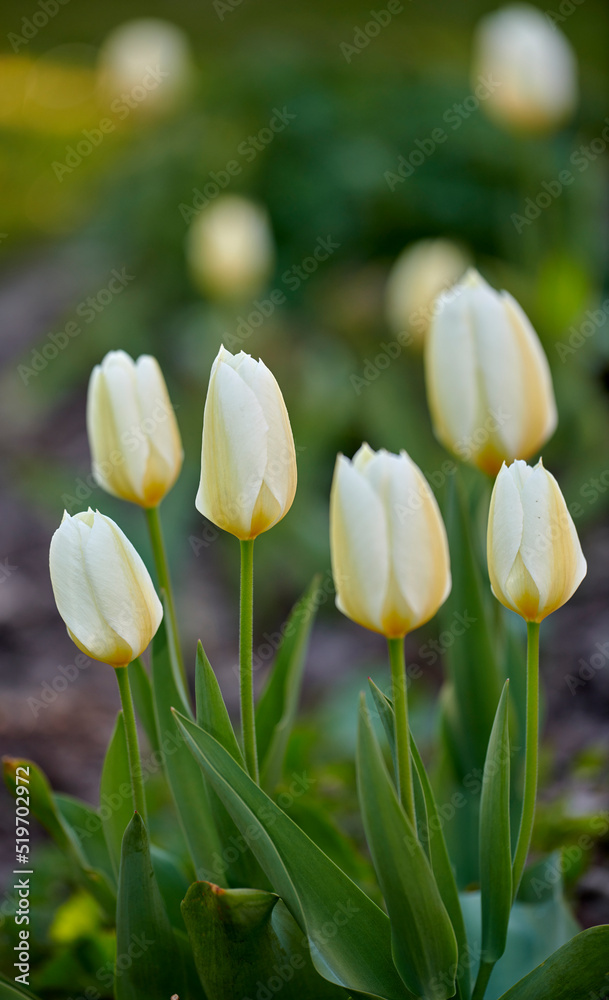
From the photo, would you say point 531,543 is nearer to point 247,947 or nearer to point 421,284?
point 247,947

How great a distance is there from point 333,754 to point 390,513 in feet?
4.78

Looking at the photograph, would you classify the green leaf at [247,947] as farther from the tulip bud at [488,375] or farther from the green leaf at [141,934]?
the tulip bud at [488,375]

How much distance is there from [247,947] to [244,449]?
520mm

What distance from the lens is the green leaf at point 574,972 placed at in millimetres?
898

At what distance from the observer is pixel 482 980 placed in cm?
99

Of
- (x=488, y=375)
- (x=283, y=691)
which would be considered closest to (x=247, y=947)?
(x=283, y=691)

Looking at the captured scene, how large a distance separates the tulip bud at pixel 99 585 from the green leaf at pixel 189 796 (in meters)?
0.18

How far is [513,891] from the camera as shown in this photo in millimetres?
956

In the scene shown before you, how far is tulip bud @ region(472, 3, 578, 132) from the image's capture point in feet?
10.5

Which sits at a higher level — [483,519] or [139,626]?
[139,626]

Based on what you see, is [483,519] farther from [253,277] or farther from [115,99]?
[115,99]

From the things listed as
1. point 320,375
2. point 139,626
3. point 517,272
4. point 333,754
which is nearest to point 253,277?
point 320,375

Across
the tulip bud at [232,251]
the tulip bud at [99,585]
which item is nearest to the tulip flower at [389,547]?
the tulip bud at [99,585]

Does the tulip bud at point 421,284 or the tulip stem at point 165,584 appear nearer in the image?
the tulip stem at point 165,584
